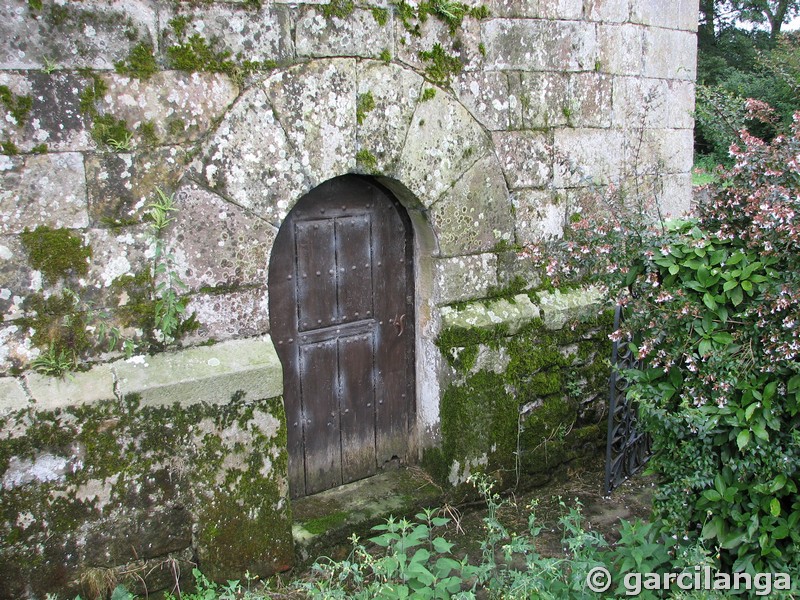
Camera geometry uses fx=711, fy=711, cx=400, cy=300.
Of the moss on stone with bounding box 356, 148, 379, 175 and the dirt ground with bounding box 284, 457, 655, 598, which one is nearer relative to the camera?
the moss on stone with bounding box 356, 148, 379, 175

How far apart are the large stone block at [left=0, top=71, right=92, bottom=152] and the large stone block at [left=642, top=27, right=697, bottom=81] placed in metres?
3.56

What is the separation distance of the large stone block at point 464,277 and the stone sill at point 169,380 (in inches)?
42.4

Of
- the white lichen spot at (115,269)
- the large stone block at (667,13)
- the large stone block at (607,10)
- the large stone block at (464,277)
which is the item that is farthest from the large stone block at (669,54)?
the white lichen spot at (115,269)

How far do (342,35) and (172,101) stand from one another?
903mm

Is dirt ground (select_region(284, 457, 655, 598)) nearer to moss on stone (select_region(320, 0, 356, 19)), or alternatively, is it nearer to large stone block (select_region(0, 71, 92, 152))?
large stone block (select_region(0, 71, 92, 152))

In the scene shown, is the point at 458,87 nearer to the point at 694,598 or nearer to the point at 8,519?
the point at 694,598

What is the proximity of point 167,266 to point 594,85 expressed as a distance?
2.88 meters

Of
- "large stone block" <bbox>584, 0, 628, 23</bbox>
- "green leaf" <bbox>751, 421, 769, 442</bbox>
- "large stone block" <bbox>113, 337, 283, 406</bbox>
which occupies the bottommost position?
"green leaf" <bbox>751, 421, 769, 442</bbox>

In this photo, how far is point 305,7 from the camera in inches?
130

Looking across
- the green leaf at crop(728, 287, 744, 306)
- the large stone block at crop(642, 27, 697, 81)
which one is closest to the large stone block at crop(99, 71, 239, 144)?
the green leaf at crop(728, 287, 744, 306)

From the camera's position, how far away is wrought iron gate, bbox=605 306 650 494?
13.7ft

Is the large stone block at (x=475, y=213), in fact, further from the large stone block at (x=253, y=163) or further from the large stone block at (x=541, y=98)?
the large stone block at (x=253, y=163)

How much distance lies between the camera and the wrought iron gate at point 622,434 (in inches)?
165

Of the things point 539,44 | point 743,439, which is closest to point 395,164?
point 539,44
